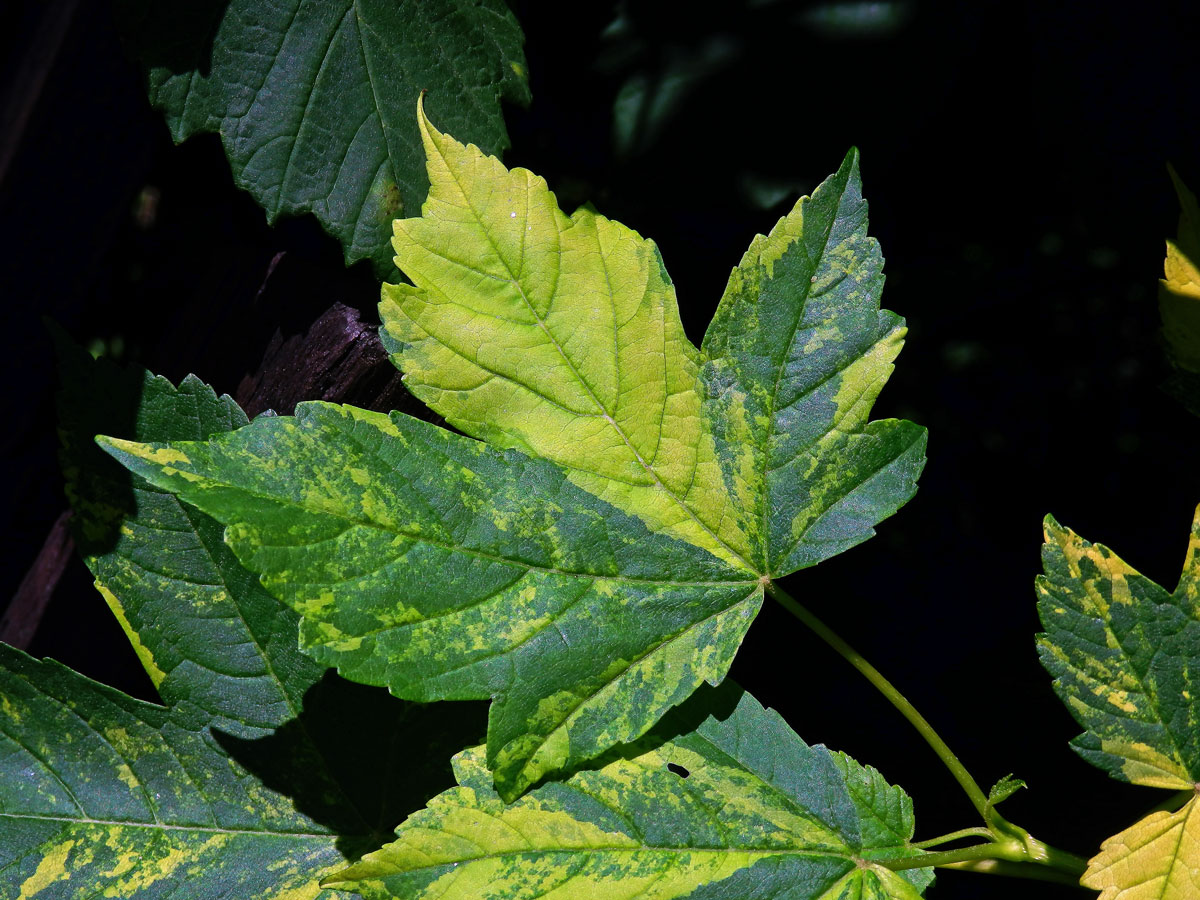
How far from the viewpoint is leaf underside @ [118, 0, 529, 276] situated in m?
0.83

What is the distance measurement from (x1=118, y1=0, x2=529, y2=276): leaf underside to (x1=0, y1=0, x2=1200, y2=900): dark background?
9 cm

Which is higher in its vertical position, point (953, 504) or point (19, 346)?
point (19, 346)

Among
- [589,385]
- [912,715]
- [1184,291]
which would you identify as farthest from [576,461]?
[1184,291]

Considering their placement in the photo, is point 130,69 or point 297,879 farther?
point 130,69

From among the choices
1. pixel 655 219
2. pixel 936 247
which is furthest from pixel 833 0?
pixel 936 247

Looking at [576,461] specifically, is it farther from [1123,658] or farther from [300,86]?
[300,86]

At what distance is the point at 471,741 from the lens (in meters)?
0.70

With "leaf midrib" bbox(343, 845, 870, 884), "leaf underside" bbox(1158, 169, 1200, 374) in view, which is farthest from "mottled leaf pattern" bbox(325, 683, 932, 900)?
"leaf underside" bbox(1158, 169, 1200, 374)

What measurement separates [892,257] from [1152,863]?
3.21ft

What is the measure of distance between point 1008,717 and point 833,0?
3.15ft

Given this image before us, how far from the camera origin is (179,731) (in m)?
0.69

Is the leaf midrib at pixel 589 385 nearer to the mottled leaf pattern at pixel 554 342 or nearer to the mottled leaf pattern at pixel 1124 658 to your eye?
Answer: the mottled leaf pattern at pixel 554 342

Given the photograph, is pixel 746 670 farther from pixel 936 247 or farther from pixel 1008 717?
pixel 936 247

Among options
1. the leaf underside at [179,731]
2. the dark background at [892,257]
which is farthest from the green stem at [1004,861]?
the dark background at [892,257]
